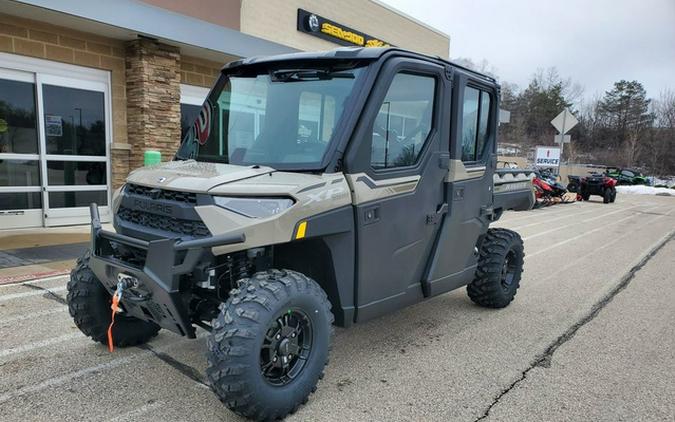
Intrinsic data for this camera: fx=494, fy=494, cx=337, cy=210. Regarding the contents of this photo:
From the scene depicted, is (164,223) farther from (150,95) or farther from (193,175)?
(150,95)

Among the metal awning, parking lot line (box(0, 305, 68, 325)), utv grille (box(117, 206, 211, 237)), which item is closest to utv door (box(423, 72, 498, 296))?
utv grille (box(117, 206, 211, 237))

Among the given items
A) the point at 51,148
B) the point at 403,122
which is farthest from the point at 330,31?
the point at 403,122

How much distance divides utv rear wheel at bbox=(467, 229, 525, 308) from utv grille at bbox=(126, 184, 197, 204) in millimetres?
3340

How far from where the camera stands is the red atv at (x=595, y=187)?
23312mm

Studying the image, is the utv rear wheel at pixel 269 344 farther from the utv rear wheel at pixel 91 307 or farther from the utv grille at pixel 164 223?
the utv rear wheel at pixel 91 307

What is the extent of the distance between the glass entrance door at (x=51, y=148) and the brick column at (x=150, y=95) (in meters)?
0.54

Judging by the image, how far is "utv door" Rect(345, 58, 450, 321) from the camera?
345 centimetres

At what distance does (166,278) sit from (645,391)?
3.49 metres

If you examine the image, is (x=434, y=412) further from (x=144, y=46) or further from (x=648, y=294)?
(x=144, y=46)

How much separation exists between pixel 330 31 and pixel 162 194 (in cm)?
1389

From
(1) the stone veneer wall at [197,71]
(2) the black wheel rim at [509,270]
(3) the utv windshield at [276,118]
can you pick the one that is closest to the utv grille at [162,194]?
(3) the utv windshield at [276,118]

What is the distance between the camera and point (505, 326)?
16.4 ft

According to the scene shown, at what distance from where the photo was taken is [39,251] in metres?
7.29

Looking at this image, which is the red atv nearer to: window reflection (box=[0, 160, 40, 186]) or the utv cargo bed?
the utv cargo bed
